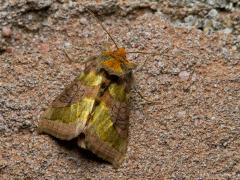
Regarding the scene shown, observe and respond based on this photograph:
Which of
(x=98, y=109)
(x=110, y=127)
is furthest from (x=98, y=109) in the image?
(x=110, y=127)

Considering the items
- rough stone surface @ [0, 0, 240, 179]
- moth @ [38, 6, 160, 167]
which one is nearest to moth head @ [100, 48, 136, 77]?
moth @ [38, 6, 160, 167]

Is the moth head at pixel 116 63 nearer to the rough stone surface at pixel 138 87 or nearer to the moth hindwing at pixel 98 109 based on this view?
the moth hindwing at pixel 98 109

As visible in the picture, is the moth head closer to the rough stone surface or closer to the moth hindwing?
the moth hindwing

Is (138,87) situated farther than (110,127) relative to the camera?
Yes

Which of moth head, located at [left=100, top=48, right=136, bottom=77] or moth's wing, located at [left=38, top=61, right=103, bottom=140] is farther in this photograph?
moth head, located at [left=100, top=48, right=136, bottom=77]

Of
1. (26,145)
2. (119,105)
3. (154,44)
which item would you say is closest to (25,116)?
(26,145)

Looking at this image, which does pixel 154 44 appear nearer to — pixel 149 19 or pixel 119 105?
pixel 149 19

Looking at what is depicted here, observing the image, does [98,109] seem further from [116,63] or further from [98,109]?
[116,63]
